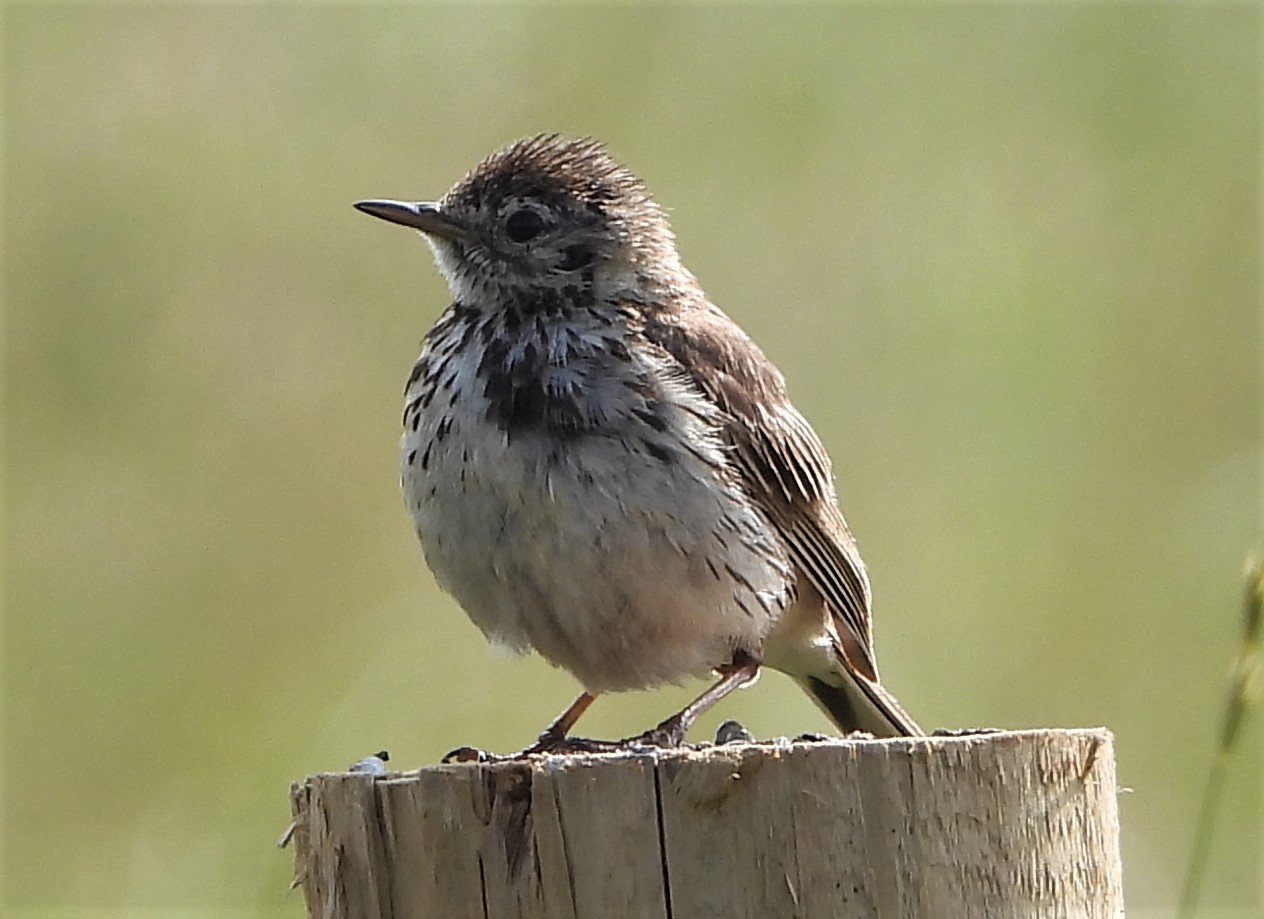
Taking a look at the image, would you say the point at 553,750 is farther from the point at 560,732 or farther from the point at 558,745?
the point at 560,732

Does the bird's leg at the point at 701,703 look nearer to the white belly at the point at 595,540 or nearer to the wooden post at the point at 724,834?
the white belly at the point at 595,540

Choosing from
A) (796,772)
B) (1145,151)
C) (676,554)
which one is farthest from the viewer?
(1145,151)

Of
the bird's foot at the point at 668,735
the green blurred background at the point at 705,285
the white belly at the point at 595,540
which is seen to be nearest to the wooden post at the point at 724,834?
the bird's foot at the point at 668,735

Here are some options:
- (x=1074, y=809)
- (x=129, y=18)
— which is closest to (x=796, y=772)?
(x=1074, y=809)

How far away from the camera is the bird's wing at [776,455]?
21.7 ft

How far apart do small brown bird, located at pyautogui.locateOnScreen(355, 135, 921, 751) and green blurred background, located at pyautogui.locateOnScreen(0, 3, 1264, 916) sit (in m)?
1.98

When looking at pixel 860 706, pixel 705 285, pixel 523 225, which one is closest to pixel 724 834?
pixel 860 706

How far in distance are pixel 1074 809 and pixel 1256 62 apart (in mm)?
7572

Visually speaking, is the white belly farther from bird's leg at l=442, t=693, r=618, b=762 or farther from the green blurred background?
the green blurred background

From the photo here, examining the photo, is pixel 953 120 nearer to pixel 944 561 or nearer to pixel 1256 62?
pixel 1256 62

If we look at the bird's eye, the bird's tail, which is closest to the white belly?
the bird's tail

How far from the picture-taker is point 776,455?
269 inches

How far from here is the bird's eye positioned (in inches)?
272

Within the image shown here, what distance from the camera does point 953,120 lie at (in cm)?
1120
